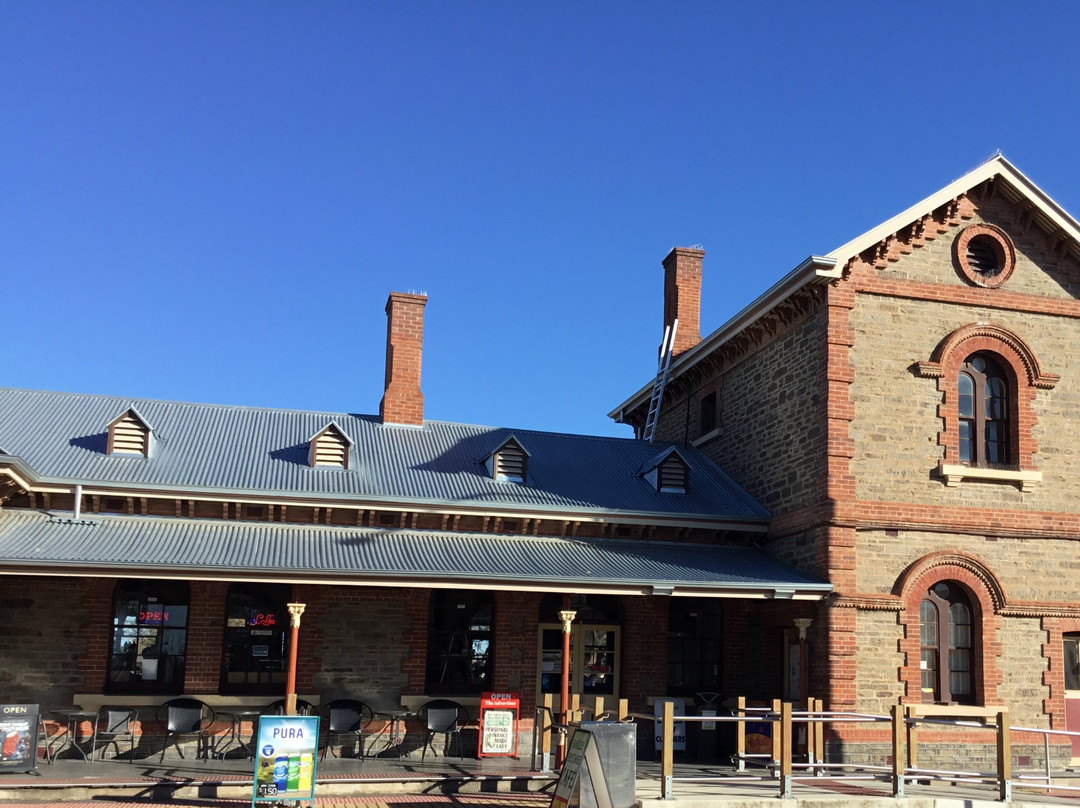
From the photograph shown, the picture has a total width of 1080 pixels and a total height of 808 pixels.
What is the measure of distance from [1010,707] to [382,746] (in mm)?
10342

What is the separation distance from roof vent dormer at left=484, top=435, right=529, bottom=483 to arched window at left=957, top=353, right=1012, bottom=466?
7895 millimetres

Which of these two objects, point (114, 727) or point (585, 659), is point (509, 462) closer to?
point (585, 659)

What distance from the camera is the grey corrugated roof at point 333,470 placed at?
19.0m

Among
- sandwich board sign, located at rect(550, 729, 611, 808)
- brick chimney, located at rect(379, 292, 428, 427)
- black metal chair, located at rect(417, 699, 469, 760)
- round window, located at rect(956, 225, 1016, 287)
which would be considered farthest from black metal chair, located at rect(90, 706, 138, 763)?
round window, located at rect(956, 225, 1016, 287)

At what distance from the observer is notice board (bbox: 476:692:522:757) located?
16969 millimetres

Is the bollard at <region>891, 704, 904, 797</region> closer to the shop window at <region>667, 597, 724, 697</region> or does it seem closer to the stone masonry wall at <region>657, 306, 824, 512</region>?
the stone masonry wall at <region>657, 306, 824, 512</region>

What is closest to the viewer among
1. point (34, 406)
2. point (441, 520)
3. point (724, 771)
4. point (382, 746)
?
point (724, 771)

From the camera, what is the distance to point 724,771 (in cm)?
1684

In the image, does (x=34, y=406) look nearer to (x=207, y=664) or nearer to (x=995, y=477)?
(x=207, y=664)

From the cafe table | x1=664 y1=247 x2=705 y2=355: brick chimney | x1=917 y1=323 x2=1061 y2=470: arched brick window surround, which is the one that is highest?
x1=664 y1=247 x2=705 y2=355: brick chimney

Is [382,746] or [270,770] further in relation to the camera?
[382,746]

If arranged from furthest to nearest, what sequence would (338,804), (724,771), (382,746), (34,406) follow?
1. (34,406)
2. (382,746)
3. (724,771)
4. (338,804)

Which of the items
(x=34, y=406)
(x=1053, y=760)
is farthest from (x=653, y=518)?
(x=34, y=406)

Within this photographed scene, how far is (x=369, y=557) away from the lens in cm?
1752
